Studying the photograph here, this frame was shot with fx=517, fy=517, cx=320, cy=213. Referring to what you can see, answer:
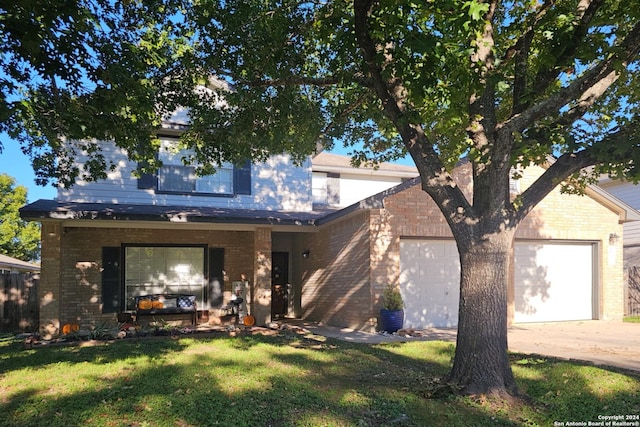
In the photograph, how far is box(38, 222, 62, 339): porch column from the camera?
38.4 feet

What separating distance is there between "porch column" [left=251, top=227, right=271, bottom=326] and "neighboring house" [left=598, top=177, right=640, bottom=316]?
12098 mm

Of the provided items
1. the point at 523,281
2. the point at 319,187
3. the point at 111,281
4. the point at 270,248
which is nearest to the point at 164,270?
the point at 111,281

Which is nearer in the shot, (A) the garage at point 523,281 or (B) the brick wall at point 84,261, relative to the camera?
(B) the brick wall at point 84,261

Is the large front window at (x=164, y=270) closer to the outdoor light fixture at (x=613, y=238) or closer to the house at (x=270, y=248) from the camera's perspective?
the house at (x=270, y=248)

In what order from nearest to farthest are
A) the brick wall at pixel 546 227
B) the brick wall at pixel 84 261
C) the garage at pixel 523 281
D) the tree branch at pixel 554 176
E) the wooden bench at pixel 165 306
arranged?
the tree branch at pixel 554 176, the brick wall at pixel 84 261, the brick wall at pixel 546 227, the wooden bench at pixel 165 306, the garage at pixel 523 281

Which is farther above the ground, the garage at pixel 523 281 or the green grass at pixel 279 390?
the garage at pixel 523 281

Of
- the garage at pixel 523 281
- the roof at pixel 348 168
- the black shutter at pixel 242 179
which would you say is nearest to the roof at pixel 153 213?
the black shutter at pixel 242 179

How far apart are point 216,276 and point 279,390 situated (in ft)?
29.0

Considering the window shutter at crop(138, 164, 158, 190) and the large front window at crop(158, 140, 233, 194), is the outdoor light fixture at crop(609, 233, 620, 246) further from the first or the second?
the window shutter at crop(138, 164, 158, 190)

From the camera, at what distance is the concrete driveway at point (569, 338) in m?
9.14

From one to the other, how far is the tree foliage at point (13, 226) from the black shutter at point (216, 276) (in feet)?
90.5

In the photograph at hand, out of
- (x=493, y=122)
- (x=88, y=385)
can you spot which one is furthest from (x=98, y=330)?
(x=493, y=122)

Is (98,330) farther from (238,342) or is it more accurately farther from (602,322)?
(602,322)

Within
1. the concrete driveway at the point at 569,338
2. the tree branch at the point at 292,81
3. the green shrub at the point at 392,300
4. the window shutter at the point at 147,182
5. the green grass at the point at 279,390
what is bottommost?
the concrete driveway at the point at 569,338
